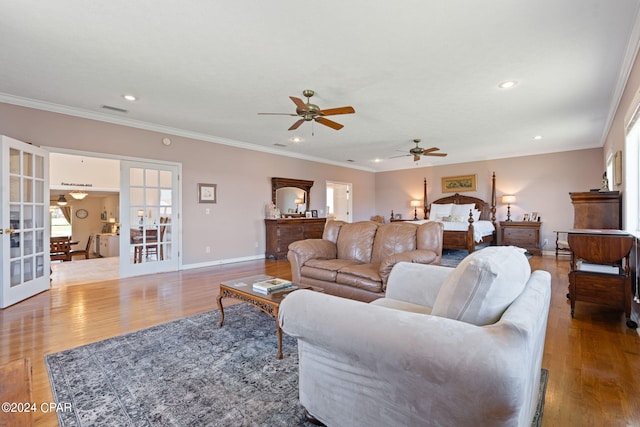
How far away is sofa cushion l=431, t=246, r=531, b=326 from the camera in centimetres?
110

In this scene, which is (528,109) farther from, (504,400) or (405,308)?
(504,400)

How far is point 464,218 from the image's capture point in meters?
7.79

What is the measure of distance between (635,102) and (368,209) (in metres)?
7.49

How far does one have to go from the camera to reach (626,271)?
9.17ft

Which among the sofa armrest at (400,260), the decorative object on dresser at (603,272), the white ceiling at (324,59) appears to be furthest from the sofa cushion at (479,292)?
the decorative object on dresser at (603,272)

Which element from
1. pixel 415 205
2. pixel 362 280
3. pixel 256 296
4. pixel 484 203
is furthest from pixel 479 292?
pixel 415 205

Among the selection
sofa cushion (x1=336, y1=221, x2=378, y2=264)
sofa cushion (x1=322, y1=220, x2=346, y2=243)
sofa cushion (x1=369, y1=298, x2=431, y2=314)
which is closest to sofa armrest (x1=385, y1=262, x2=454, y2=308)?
sofa cushion (x1=369, y1=298, x2=431, y2=314)

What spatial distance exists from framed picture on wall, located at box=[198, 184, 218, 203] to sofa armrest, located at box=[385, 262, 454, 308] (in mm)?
4528

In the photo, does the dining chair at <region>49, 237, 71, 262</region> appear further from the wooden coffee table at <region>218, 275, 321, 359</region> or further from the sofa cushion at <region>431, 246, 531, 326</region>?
the sofa cushion at <region>431, 246, 531, 326</region>

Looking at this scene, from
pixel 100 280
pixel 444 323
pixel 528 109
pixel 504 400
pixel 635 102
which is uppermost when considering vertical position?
pixel 528 109

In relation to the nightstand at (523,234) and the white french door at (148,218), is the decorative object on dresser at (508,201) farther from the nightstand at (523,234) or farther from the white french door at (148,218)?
the white french door at (148,218)

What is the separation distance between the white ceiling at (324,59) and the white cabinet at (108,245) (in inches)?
233

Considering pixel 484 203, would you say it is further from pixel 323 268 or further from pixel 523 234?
pixel 323 268

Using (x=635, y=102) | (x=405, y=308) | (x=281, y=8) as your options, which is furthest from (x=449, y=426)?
(x=635, y=102)
